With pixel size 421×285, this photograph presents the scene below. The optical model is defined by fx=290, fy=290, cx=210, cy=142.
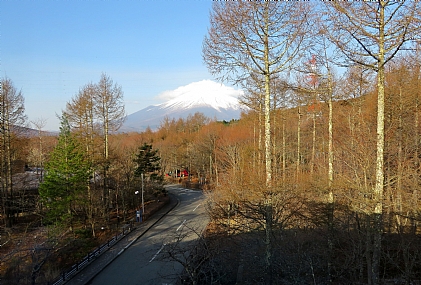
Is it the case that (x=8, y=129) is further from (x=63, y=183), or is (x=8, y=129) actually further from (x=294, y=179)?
(x=294, y=179)

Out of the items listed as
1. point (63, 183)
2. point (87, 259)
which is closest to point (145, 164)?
point (63, 183)

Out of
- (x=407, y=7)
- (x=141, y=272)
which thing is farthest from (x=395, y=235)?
(x=141, y=272)

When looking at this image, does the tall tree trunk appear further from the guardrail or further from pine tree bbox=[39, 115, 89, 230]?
pine tree bbox=[39, 115, 89, 230]

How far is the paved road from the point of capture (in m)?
11.5

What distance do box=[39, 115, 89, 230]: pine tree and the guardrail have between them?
2489mm

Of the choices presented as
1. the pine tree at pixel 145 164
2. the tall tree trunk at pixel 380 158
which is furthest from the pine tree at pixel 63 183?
the tall tree trunk at pixel 380 158

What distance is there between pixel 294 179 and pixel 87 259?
10959 millimetres

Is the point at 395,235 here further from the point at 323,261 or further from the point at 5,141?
the point at 5,141

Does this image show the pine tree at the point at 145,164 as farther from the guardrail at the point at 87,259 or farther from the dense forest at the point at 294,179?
the guardrail at the point at 87,259

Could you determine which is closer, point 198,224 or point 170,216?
A: point 198,224

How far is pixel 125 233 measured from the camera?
18234 millimetres

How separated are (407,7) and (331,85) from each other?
453 cm

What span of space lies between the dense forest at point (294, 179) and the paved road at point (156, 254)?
161 cm

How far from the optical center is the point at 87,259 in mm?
13500
